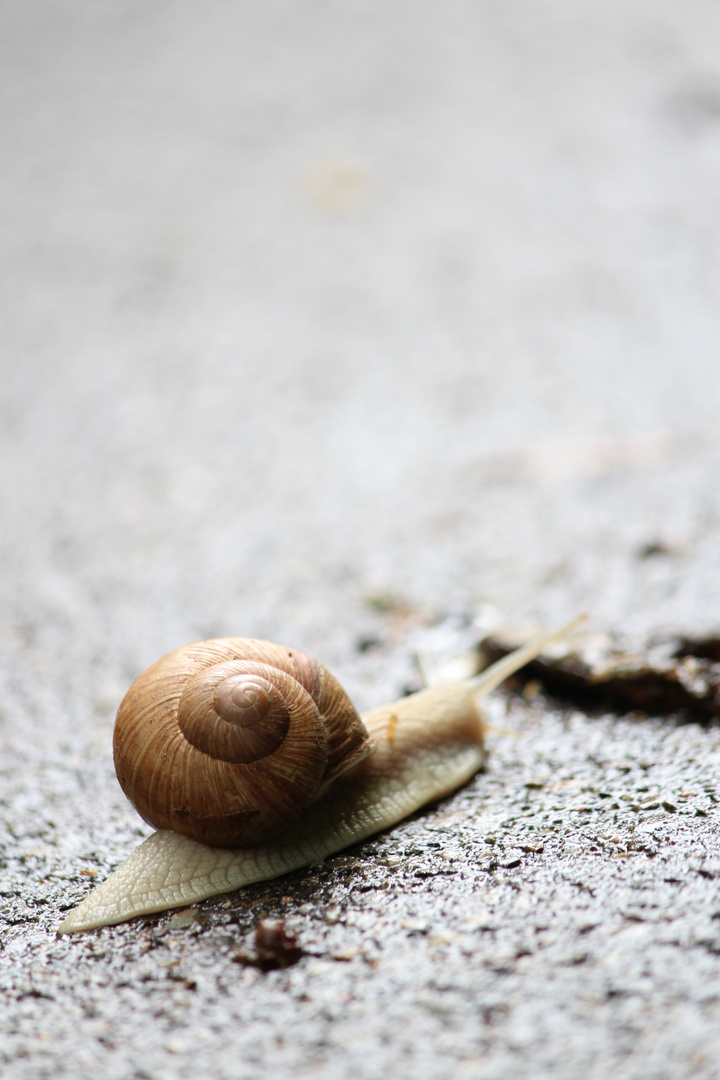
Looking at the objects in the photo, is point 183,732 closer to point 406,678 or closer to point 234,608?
point 406,678

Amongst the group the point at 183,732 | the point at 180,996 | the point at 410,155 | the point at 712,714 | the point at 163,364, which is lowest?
the point at 712,714

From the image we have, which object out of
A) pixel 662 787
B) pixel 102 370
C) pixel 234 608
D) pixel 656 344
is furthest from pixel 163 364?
pixel 662 787

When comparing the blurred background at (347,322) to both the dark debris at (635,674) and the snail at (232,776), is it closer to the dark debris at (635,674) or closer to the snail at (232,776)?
the dark debris at (635,674)

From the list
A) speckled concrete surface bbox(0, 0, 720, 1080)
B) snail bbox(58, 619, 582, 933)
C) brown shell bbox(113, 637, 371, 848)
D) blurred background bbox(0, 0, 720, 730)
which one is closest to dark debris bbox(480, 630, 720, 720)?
speckled concrete surface bbox(0, 0, 720, 1080)

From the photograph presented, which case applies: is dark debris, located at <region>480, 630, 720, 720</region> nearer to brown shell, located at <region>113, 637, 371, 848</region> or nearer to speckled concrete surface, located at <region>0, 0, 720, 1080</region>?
speckled concrete surface, located at <region>0, 0, 720, 1080</region>

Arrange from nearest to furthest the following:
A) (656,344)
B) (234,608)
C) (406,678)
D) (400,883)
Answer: (400,883) < (406,678) < (234,608) < (656,344)

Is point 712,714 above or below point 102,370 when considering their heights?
below

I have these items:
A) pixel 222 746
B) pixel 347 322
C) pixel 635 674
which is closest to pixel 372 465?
pixel 347 322

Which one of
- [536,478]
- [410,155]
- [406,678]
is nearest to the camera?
[406,678]
